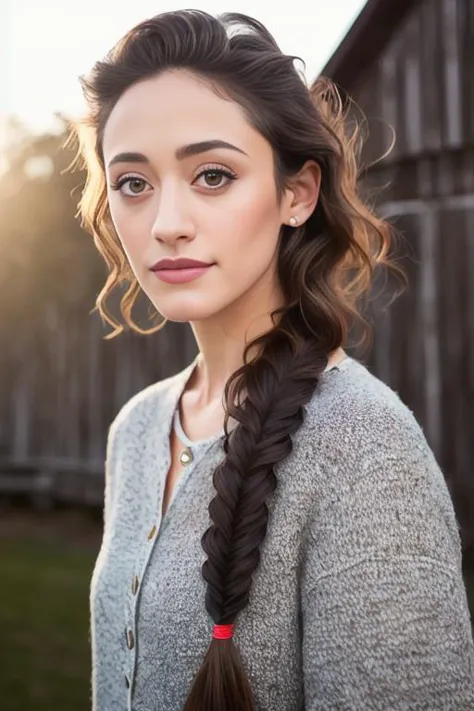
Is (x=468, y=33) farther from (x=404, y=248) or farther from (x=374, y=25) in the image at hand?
(x=404, y=248)

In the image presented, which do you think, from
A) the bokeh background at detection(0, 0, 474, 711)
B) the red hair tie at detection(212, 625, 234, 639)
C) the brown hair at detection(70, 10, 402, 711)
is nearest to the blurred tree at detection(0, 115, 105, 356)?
the bokeh background at detection(0, 0, 474, 711)

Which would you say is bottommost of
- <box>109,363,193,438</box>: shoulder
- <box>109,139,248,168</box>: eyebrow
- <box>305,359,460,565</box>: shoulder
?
<box>305,359,460,565</box>: shoulder

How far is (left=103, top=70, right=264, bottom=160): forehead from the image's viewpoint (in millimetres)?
1740

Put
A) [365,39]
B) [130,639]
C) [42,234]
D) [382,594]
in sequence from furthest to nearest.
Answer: [42,234]
[365,39]
[130,639]
[382,594]

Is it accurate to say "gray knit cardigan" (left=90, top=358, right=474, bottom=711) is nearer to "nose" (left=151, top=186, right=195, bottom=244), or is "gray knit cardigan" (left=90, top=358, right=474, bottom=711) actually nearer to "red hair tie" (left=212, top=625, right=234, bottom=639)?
"red hair tie" (left=212, top=625, right=234, bottom=639)

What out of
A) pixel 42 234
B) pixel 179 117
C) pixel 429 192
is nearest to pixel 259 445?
pixel 179 117

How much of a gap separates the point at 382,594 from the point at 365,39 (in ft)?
17.6

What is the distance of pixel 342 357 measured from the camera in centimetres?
188

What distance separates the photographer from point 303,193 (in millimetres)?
1932

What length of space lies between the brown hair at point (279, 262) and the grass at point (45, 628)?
302 cm

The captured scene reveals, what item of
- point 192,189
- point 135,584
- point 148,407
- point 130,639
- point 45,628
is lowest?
point 45,628

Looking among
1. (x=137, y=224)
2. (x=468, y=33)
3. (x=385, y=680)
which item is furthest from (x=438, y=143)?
(x=385, y=680)

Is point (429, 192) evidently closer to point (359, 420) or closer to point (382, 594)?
point (359, 420)

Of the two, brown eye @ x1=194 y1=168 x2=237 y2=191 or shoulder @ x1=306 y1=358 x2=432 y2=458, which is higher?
brown eye @ x1=194 y1=168 x2=237 y2=191
